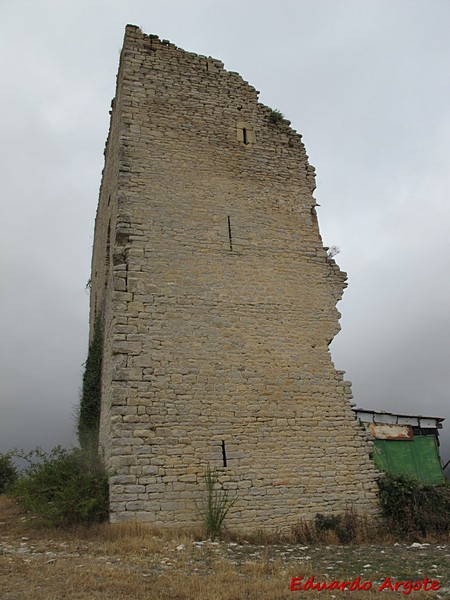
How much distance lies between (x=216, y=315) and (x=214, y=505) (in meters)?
3.49

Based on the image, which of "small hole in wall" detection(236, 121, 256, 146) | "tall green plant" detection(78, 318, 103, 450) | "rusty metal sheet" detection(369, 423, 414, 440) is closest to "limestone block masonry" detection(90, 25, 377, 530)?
"small hole in wall" detection(236, 121, 256, 146)

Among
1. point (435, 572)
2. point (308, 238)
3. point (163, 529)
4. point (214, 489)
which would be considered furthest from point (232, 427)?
point (308, 238)

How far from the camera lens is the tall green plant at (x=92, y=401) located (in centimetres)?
1095

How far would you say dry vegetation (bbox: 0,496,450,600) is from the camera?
5.02 metres

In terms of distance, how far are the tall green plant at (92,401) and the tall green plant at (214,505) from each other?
11.0 feet

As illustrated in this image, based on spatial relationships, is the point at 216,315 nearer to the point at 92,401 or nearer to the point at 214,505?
the point at 214,505

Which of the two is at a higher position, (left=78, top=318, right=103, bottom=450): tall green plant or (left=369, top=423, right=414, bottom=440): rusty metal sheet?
(left=78, top=318, right=103, bottom=450): tall green plant

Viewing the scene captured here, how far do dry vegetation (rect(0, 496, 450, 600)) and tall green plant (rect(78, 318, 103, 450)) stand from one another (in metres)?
2.69

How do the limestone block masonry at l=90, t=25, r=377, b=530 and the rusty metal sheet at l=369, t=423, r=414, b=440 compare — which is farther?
the rusty metal sheet at l=369, t=423, r=414, b=440

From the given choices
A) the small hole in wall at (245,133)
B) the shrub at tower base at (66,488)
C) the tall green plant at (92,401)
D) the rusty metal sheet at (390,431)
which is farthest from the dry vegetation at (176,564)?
the small hole in wall at (245,133)

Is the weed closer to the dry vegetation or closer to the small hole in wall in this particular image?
the small hole in wall

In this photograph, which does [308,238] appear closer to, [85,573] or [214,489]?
[214,489]

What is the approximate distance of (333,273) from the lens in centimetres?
1129

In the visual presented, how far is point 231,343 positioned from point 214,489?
270cm
